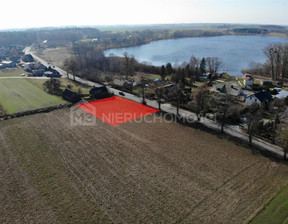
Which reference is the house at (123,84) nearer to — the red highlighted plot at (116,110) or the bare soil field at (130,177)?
the red highlighted plot at (116,110)

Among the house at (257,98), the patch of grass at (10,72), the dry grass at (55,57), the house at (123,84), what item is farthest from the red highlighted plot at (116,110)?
the dry grass at (55,57)

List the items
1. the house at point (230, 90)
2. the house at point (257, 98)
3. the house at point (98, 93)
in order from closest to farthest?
the house at point (257, 98) < the house at point (230, 90) < the house at point (98, 93)

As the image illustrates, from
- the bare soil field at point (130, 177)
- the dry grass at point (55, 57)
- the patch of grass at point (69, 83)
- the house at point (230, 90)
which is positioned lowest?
the bare soil field at point (130, 177)

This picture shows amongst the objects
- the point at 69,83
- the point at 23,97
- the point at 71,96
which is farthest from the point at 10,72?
the point at 71,96

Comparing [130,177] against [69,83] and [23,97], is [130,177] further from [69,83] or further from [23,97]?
[69,83]

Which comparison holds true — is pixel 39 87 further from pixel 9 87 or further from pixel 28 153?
pixel 28 153
